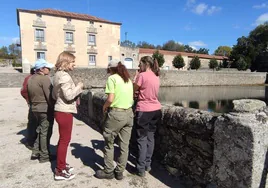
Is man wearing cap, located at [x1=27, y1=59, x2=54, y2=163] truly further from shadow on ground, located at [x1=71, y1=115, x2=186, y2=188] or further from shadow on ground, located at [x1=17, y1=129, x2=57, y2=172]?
shadow on ground, located at [x1=71, y1=115, x2=186, y2=188]

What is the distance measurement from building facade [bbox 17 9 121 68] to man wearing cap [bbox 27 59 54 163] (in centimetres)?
2599

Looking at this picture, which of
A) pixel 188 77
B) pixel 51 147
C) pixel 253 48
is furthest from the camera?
pixel 253 48

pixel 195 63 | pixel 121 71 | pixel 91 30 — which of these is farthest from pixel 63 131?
pixel 195 63

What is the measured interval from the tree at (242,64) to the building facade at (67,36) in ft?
94.8

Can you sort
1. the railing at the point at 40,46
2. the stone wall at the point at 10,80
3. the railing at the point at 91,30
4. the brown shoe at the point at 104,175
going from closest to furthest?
the brown shoe at the point at 104,175 < the stone wall at the point at 10,80 < the railing at the point at 40,46 < the railing at the point at 91,30

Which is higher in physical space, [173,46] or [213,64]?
[173,46]

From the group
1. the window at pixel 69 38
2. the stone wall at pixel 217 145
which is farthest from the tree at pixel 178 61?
the stone wall at pixel 217 145

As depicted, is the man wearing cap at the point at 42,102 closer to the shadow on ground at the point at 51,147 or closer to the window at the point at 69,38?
the shadow on ground at the point at 51,147

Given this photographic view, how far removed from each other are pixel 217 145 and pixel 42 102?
2.60 meters

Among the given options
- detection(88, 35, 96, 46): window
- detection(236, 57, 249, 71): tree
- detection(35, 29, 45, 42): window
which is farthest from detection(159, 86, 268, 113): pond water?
detection(236, 57, 249, 71): tree

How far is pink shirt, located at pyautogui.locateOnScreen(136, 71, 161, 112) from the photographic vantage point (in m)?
2.76

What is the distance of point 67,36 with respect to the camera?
28219 millimetres

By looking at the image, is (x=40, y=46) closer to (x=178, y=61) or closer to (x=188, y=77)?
(x=188, y=77)

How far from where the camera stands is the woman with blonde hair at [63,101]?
257 cm
